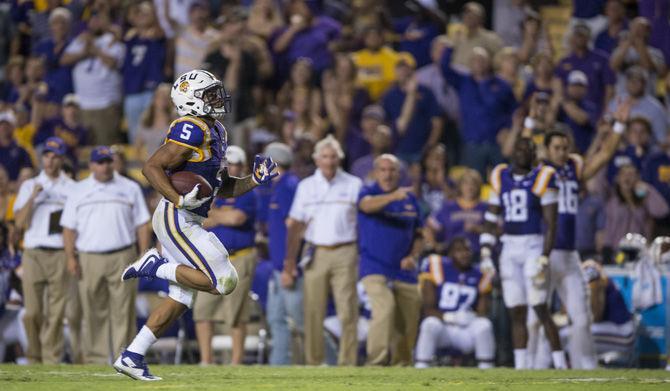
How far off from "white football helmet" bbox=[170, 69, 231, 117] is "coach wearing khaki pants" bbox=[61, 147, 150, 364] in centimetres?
394

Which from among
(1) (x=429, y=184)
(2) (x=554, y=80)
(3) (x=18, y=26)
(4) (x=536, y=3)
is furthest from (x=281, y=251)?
(3) (x=18, y=26)

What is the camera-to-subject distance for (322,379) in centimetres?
894

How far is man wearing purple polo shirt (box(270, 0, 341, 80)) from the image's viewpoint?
16844mm

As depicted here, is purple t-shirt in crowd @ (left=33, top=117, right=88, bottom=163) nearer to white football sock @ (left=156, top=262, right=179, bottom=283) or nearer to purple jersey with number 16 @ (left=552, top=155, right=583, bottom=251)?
purple jersey with number 16 @ (left=552, top=155, right=583, bottom=251)

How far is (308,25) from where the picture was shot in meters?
17.1

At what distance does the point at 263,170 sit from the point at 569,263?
408 cm

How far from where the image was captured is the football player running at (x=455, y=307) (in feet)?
42.5

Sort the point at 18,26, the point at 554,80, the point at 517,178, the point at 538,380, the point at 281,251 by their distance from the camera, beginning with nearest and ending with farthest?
the point at 538,380
the point at 517,178
the point at 281,251
the point at 554,80
the point at 18,26

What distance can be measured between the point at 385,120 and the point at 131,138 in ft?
11.5

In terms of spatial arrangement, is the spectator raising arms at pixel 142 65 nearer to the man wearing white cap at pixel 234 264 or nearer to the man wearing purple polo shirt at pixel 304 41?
the man wearing purple polo shirt at pixel 304 41

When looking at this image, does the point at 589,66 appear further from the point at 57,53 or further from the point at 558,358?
the point at 57,53

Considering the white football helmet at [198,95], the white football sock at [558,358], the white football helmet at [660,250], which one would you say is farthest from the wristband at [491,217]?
the white football helmet at [198,95]

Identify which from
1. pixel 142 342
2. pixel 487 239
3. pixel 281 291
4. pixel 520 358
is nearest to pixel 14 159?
pixel 281 291

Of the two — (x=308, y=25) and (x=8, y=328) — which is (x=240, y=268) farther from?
(x=308, y=25)
